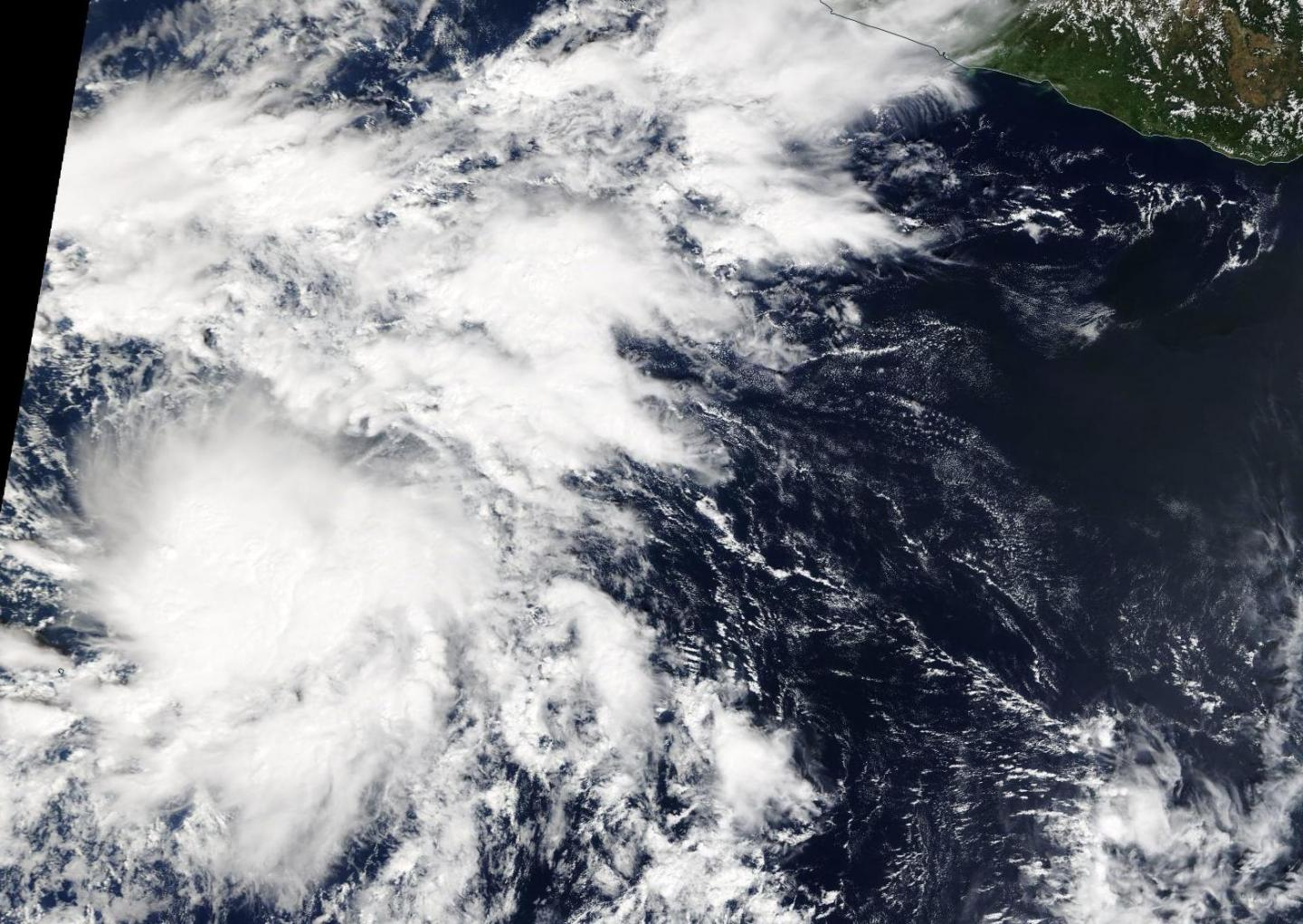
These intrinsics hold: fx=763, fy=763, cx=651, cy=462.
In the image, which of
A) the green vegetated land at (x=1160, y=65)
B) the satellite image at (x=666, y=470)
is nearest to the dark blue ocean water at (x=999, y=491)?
the satellite image at (x=666, y=470)

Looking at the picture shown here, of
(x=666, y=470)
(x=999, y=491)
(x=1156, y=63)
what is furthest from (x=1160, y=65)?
(x=666, y=470)

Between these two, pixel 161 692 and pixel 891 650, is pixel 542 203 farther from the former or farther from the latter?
pixel 161 692

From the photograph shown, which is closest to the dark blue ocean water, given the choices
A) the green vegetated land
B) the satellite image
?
the satellite image

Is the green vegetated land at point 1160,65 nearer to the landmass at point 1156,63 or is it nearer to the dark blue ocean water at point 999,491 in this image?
the landmass at point 1156,63

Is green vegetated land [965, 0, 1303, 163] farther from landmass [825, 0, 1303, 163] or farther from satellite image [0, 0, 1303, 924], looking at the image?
satellite image [0, 0, 1303, 924]

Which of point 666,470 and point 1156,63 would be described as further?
point 666,470

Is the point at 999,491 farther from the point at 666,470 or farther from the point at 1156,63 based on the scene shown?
the point at 1156,63
